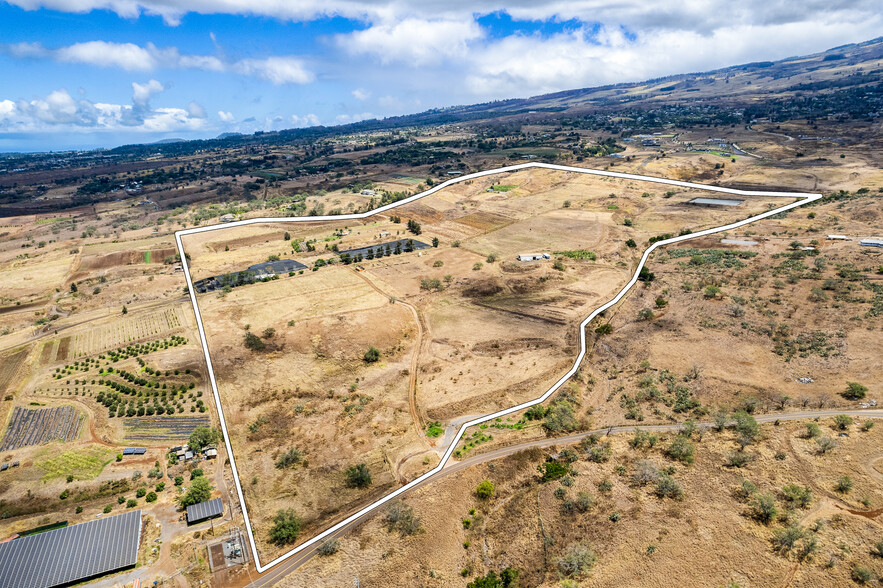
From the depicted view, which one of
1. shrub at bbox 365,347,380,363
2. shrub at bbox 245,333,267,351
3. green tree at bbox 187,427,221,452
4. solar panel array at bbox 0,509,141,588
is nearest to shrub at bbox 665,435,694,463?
shrub at bbox 365,347,380,363

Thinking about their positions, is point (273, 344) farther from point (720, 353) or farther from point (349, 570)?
point (720, 353)

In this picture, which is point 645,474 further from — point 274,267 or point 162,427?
point 274,267

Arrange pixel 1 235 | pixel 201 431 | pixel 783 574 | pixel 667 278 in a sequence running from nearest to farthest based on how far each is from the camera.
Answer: pixel 783 574
pixel 201 431
pixel 667 278
pixel 1 235

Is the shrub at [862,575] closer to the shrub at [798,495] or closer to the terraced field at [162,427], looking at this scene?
the shrub at [798,495]

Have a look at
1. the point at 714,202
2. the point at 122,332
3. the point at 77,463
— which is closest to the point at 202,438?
the point at 77,463

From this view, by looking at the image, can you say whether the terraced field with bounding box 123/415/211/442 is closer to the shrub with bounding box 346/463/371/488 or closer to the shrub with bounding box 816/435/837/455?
the shrub with bounding box 346/463/371/488

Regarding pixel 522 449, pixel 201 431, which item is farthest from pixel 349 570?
pixel 201 431
